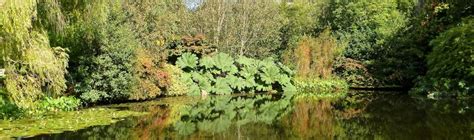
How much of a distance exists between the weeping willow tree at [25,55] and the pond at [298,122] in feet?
5.05

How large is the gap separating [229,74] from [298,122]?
39.1 ft

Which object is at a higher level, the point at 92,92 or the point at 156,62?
the point at 156,62

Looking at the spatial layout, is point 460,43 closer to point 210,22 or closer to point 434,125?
point 434,125

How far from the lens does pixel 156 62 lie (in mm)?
19344

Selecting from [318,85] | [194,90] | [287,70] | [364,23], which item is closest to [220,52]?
[287,70]

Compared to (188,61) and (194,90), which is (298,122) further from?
(188,61)

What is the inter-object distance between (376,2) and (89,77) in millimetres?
17408

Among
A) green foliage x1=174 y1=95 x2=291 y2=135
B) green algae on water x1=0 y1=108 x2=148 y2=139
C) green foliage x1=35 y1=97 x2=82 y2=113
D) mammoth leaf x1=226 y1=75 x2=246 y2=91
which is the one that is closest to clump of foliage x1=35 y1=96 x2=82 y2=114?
green foliage x1=35 y1=97 x2=82 y2=113

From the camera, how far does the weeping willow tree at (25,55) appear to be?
32.0 ft

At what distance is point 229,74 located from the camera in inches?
918

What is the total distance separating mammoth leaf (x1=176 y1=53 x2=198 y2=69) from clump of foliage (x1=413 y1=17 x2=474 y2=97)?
9603 millimetres

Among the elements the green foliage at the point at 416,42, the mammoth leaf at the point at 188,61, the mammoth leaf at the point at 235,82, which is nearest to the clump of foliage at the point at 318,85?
the green foliage at the point at 416,42

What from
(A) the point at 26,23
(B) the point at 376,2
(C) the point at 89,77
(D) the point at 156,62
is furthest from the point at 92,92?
(B) the point at 376,2

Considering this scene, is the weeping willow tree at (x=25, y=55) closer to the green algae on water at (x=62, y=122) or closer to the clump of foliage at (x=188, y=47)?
the green algae on water at (x=62, y=122)
